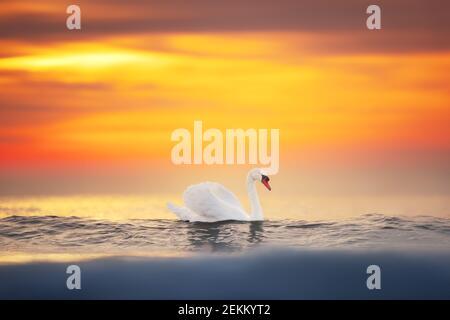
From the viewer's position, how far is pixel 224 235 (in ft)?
64.6

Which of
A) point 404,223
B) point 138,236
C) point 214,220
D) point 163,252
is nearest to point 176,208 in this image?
point 214,220

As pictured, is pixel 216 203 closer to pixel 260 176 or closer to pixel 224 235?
pixel 224 235

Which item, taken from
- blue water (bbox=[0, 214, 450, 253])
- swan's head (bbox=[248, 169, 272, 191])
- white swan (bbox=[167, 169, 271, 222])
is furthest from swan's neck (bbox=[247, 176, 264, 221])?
blue water (bbox=[0, 214, 450, 253])

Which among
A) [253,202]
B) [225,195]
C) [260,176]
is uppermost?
[260,176]

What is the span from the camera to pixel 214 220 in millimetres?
20969

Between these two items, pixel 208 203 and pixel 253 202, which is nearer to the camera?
pixel 208 203

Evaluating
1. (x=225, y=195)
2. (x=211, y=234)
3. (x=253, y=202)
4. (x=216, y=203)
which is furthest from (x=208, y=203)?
(x=253, y=202)

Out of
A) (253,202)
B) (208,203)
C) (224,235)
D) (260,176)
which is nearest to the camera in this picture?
(224,235)

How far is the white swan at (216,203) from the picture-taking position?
2070 centimetres

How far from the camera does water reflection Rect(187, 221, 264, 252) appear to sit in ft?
60.8

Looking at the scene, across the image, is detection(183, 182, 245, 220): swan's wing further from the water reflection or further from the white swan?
the water reflection

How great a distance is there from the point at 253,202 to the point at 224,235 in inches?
91.3

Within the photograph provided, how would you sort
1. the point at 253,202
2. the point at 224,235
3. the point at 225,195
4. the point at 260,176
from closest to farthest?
the point at 224,235, the point at 225,195, the point at 260,176, the point at 253,202

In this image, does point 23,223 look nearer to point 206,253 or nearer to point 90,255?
point 90,255
